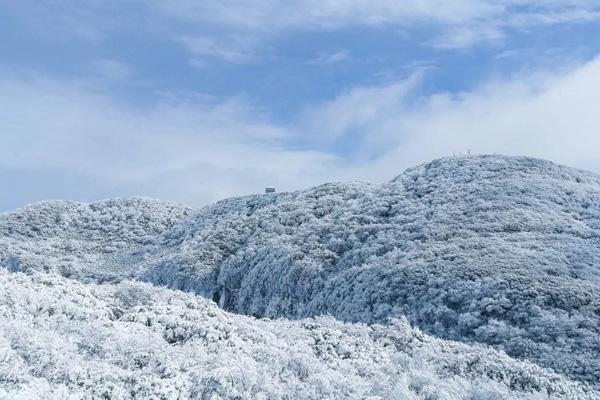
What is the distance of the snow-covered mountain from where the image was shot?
12.7 m

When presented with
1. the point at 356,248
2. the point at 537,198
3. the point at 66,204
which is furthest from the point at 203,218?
the point at 537,198

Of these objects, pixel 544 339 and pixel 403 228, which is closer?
pixel 544 339

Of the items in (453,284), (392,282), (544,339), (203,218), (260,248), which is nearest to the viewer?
(544,339)

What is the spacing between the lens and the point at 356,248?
39844 millimetres

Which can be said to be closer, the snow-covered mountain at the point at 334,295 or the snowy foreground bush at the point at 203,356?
the snowy foreground bush at the point at 203,356

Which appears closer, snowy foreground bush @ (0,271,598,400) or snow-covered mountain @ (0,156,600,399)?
snowy foreground bush @ (0,271,598,400)

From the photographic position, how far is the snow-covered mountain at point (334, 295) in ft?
41.8

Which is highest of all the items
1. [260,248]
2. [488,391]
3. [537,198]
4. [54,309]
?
[537,198]

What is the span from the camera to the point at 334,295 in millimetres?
34312

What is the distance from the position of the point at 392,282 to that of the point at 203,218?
37465 mm

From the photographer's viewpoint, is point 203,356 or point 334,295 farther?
point 334,295

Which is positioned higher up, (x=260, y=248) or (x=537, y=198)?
(x=537, y=198)

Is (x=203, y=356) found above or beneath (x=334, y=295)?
beneath

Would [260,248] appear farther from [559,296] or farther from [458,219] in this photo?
[559,296]
